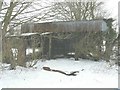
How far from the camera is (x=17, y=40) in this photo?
482 inches

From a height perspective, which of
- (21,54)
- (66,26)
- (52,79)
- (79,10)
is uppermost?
(79,10)

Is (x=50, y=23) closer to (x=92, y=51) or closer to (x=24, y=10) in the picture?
(x=24, y=10)

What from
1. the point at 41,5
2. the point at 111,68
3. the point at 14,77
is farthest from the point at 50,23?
the point at 14,77

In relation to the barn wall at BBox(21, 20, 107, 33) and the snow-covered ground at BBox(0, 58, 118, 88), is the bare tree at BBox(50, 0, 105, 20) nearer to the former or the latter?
the barn wall at BBox(21, 20, 107, 33)

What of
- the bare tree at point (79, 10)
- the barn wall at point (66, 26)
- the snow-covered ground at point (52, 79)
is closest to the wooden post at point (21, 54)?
the snow-covered ground at point (52, 79)

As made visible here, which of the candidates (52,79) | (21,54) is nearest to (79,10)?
(21,54)

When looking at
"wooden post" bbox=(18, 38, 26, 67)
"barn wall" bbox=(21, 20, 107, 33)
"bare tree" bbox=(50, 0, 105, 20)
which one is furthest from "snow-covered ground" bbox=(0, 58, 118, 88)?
"bare tree" bbox=(50, 0, 105, 20)

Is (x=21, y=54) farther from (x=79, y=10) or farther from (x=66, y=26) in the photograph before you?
(x=79, y=10)

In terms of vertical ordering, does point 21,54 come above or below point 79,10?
below

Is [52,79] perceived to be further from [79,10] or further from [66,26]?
[79,10]

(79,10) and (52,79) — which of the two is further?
(79,10)

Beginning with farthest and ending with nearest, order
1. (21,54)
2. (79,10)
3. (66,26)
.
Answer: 1. (79,10)
2. (66,26)
3. (21,54)

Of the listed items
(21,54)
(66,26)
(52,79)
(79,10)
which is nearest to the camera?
(52,79)

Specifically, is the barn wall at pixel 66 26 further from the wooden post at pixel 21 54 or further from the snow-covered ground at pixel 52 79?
the wooden post at pixel 21 54
